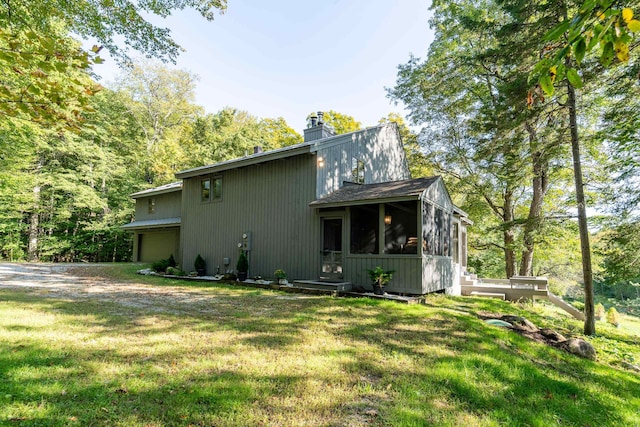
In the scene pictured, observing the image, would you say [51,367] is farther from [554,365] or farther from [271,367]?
[554,365]

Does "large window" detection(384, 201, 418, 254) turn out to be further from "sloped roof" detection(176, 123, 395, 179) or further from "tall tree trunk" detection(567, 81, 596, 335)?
"tall tree trunk" detection(567, 81, 596, 335)

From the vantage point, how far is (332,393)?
Result: 10.4ft

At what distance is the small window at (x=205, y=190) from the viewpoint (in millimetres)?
13930

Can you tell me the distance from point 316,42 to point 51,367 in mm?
15870

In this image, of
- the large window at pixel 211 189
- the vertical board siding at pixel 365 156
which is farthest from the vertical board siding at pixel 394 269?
the large window at pixel 211 189

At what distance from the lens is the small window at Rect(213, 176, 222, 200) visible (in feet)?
44.3

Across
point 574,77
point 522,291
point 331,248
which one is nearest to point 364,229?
point 331,248

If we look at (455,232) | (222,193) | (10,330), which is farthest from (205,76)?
(10,330)

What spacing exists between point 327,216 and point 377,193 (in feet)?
6.05

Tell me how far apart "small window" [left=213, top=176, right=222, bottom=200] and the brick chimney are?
3970 millimetres

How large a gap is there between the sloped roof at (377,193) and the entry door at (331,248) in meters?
0.73

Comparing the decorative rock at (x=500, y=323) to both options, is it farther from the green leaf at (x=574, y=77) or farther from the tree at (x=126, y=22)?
the tree at (x=126, y=22)

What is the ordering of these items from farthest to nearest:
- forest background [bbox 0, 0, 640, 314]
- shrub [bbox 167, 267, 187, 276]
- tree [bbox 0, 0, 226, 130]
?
shrub [bbox 167, 267, 187, 276]
forest background [bbox 0, 0, 640, 314]
tree [bbox 0, 0, 226, 130]

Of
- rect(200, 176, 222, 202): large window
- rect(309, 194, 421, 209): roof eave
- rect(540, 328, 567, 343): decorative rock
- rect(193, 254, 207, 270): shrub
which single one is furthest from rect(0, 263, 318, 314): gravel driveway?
rect(540, 328, 567, 343): decorative rock
